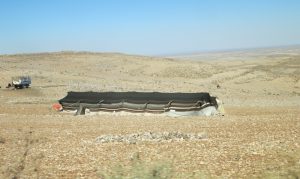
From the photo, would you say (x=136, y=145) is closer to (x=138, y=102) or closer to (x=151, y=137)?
(x=151, y=137)

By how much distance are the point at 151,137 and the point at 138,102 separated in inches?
396

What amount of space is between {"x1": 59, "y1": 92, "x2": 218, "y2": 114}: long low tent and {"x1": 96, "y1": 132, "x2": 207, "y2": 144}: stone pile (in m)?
8.36

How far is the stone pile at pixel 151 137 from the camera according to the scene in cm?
1730

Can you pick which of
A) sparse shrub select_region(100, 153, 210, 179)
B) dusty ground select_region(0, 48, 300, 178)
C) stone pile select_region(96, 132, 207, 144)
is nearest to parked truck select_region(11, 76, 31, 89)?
dusty ground select_region(0, 48, 300, 178)

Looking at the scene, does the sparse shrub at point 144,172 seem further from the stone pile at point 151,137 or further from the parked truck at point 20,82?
the parked truck at point 20,82

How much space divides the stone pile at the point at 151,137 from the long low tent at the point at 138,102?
329 inches

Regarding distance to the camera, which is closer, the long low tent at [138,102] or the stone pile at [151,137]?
the stone pile at [151,137]

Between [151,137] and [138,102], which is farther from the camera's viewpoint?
[138,102]

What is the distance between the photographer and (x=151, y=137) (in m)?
17.6

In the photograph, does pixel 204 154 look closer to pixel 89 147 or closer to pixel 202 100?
pixel 89 147

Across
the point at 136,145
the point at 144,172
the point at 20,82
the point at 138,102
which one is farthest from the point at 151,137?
the point at 20,82

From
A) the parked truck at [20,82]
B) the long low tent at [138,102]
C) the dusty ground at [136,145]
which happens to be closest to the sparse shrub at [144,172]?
the dusty ground at [136,145]

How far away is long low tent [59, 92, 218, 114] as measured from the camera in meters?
26.8

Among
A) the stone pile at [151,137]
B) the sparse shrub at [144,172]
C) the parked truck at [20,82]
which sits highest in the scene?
the sparse shrub at [144,172]
